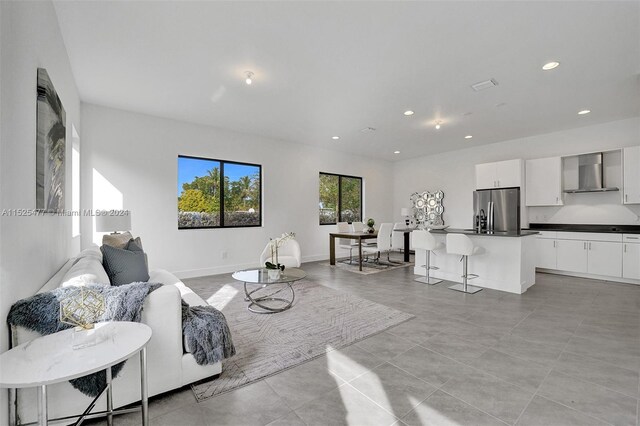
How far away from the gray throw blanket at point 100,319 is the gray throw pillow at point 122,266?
32.3 inches

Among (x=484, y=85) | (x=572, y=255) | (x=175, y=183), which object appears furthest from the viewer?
(x=572, y=255)

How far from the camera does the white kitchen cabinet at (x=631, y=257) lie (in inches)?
182

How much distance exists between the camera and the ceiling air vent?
141 inches

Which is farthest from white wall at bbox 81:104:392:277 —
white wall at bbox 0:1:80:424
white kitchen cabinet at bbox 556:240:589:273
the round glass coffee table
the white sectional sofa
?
white kitchen cabinet at bbox 556:240:589:273

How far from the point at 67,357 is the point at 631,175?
749cm

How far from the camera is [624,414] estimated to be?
170cm

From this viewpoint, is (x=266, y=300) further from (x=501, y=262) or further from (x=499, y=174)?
(x=499, y=174)

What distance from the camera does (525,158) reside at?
6230 millimetres

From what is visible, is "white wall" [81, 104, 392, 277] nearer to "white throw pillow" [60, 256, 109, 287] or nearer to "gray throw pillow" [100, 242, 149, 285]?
"gray throw pillow" [100, 242, 149, 285]

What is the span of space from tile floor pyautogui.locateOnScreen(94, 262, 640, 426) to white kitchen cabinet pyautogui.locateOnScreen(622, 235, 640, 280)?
5.79 feet

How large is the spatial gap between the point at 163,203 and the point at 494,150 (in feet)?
23.9

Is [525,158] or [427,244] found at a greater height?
[525,158]

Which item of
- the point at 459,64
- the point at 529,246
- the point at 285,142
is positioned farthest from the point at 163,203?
the point at 529,246

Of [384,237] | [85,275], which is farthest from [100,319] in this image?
[384,237]
